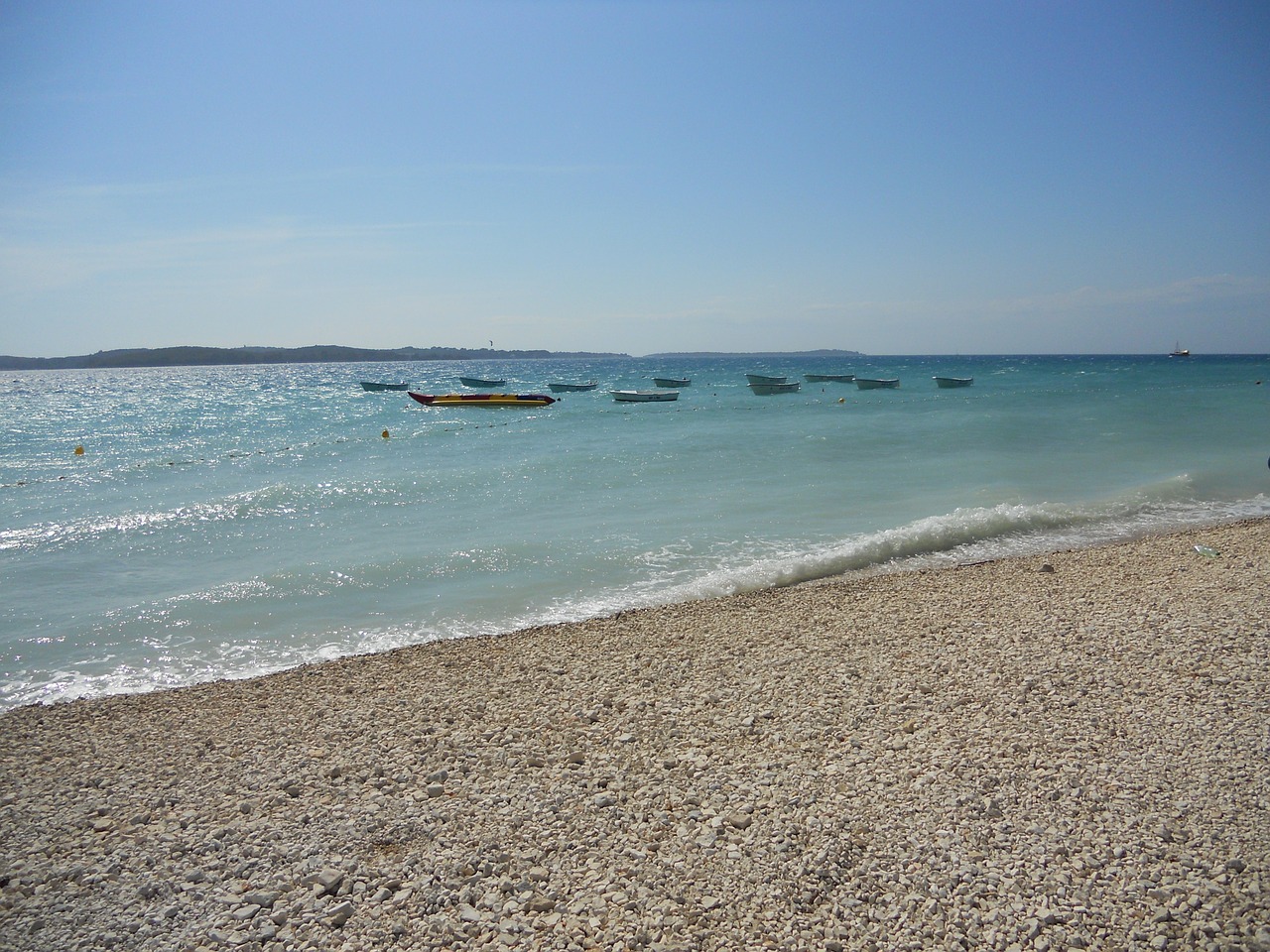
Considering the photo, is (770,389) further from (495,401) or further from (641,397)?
(495,401)

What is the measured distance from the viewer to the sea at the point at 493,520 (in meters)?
9.51

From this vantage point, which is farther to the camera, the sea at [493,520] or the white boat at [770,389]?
the white boat at [770,389]

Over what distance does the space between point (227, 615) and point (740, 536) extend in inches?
320

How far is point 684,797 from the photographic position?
15.7 feet

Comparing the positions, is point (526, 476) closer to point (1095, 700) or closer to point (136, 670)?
point (136, 670)

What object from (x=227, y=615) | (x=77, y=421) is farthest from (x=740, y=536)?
(x=77, y=421)

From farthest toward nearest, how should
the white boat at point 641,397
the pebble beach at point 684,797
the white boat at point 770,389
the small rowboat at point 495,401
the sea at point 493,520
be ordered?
the white boat at point 770,389
the white boat at point 641,397
the small rowboat at point 495,401
the sea at point 493,520
the pebble beach at point 684,797

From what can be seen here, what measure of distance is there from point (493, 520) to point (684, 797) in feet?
36.1

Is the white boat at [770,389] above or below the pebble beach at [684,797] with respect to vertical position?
above

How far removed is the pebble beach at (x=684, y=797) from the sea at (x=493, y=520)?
7.08 ft

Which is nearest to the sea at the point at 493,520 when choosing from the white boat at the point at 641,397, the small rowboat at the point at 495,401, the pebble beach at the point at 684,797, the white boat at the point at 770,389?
the pebble beach at the point at 684,797

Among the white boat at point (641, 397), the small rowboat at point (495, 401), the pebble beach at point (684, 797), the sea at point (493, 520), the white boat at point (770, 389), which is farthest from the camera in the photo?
the white boat at point (770, 389)

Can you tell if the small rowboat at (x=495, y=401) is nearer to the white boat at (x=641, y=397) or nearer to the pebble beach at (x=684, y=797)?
the white boat at (x=641, y=397)

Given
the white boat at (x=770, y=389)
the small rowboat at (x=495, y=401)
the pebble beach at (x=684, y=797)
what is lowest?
the pebble beach at (x=684, y=797)
